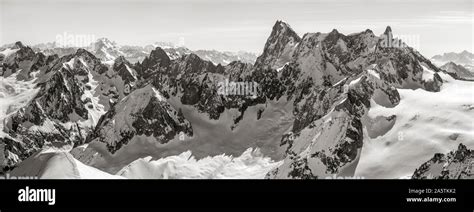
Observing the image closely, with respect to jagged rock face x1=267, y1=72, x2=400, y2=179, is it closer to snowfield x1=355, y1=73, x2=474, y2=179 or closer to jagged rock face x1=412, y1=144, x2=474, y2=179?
snowfield x1=355, y1=73, x2=474, y2=179

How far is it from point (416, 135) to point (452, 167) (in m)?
50.8

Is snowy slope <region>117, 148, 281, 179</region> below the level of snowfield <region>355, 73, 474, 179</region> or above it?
below

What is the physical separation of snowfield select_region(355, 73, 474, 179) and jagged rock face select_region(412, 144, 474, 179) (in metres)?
13.5

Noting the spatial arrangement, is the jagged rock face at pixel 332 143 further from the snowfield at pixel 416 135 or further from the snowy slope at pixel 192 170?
the snowy slope at pixel 192 170

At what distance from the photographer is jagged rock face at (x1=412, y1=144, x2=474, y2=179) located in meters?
111

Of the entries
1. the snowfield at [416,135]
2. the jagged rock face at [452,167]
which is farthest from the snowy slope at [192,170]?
the jagged rock face at [452,167]

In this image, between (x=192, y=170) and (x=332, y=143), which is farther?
(x=192, y=170)

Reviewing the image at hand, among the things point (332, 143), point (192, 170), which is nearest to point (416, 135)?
point (332, 143)

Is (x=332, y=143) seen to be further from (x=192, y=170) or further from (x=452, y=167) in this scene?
(x=452, y=167)

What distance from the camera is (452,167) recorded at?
380 feet

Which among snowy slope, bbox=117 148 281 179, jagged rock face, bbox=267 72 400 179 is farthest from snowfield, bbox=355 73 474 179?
snowy slope, bbox=117 148 281 179

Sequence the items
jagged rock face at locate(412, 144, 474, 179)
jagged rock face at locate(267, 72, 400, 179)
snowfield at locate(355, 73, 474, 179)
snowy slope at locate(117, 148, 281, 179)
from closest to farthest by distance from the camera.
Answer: jagged rock face at locate(412, 144, 474, 179) < snowfield at locate(355, 73, 474, 179) < jagged rock face at locate(267, 72, 400, 179) < snowy slope at locate(117, 148, 281, 179)
